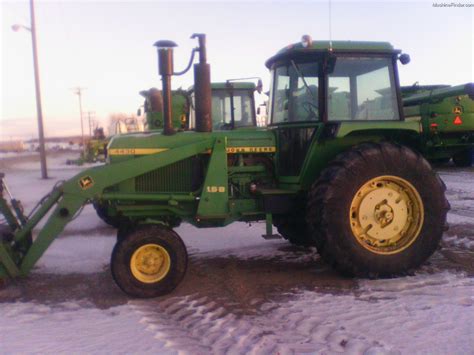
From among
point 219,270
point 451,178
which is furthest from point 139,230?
point 451,178

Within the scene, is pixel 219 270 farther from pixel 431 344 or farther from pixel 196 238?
pixel 431 344

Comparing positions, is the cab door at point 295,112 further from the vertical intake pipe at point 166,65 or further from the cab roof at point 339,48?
the vertical intake pipe at point 166,65

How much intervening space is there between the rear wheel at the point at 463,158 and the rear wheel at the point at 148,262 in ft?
51.7

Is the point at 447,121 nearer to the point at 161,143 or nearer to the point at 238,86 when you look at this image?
the point at 238,86

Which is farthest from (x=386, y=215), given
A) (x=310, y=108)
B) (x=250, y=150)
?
(x=250, y=150)

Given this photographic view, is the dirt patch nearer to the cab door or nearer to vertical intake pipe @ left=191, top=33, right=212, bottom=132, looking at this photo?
vertical intake pipe @ left=191, top=33, right=212, bottom=132

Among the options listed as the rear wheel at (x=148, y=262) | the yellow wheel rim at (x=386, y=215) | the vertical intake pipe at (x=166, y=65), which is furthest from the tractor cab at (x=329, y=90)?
the rear wheel at (x=148, y=262)

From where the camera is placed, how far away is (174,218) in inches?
225

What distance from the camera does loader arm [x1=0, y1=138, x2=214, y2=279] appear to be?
15.7 ft

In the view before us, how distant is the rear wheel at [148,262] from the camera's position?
4684 mm

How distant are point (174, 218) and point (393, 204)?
247cm

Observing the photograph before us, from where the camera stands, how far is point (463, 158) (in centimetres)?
1802

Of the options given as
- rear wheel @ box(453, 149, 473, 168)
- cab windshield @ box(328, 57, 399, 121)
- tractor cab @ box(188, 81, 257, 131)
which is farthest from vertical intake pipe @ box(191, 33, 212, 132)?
rear wheel @ box(453, 149, 473, 168)

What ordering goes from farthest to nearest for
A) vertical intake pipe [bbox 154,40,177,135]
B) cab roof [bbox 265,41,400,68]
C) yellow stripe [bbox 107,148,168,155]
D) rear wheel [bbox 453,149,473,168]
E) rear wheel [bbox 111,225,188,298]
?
1. rear wheel [bbox 453,149,473,168]
2. yellow stripe [bbox 107,148,168,155]
3. cab roof [bbox 265,41,400,68]
4. vertical intake pipe [bbox 154,40,177,135]
5. rear wheel [bbox 111,225,188,298]
